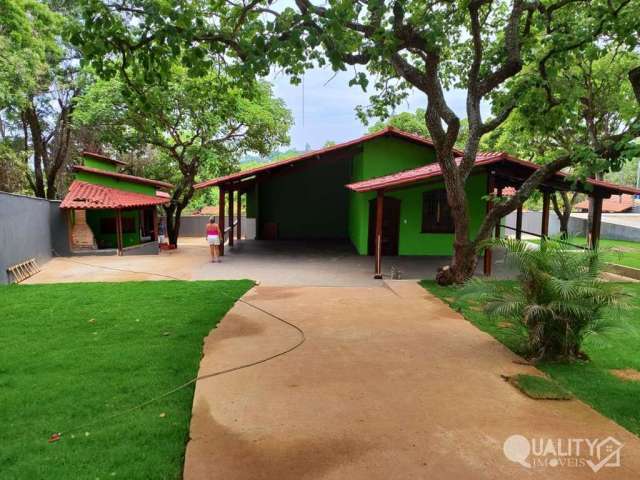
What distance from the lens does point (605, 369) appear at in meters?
5.07

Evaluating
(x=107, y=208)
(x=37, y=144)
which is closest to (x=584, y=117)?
(x=107, y=208)

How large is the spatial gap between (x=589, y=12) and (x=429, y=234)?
332 inches

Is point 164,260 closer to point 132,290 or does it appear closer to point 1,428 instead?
point 132,290

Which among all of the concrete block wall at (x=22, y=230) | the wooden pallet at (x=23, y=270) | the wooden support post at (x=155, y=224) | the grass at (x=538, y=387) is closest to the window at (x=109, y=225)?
the wooden support post at (x=155, y=224)

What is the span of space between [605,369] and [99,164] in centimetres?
2126

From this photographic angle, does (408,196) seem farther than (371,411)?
Yes

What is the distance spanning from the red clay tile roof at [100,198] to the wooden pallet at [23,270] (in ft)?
13.1

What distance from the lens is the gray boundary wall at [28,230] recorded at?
1097 centimetres

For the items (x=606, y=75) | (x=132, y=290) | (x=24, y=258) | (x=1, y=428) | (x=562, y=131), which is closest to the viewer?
(x=1, y=428)

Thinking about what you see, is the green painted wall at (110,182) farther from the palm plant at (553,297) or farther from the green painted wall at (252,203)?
the palm plant at (553,297)

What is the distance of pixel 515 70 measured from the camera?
8844mm

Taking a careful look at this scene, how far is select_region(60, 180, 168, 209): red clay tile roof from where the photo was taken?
16656 millimetres

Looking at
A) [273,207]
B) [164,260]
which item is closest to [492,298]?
[164,260]

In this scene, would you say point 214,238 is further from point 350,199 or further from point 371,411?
point 371,411
